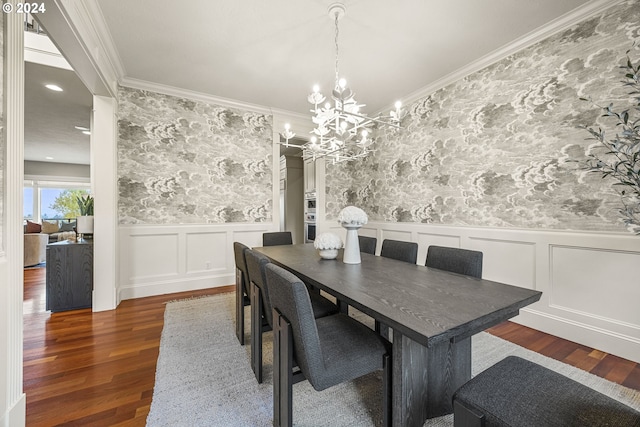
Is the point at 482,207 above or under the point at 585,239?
above

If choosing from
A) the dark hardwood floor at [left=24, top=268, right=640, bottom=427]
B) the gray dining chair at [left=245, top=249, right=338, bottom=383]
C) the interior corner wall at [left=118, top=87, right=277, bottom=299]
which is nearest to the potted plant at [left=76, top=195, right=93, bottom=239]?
the interior corner wall at [left=118, top=87, right=277, bottom=299]

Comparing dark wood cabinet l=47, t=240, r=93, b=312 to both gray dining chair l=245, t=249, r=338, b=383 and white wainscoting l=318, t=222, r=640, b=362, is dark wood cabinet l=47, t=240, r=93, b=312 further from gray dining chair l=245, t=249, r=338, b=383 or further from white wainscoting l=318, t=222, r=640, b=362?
white wainscoting l=318, t=222, r=640, b=362

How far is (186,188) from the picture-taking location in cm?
354

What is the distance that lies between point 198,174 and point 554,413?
3.89 meters

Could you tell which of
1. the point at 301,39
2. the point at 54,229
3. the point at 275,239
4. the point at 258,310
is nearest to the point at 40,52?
the point at 301,39

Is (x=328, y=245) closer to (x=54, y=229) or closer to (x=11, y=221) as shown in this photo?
(x=11, y=221)

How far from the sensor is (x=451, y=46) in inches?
101

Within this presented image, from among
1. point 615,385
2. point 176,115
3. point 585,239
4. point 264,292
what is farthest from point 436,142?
point 176,115

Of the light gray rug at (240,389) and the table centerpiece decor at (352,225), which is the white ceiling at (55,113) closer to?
the light gray rug at (240,389)

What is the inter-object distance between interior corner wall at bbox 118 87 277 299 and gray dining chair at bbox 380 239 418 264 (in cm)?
216

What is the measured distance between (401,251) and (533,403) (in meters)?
1.58

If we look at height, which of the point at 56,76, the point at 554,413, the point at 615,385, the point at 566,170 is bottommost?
the point at 615,385

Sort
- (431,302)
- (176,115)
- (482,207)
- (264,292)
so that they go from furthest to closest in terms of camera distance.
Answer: (176,115) < (482,207) < (264,292) < (431,302)

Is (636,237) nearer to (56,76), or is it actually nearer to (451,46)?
(451,46)
